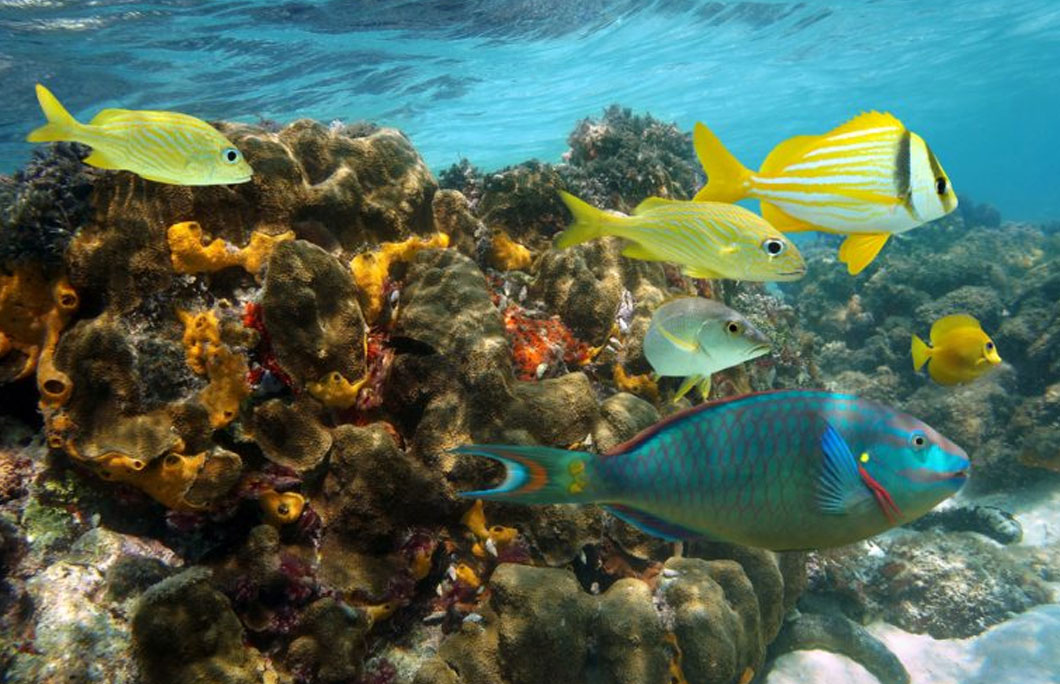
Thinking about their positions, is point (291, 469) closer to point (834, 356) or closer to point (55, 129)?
point (55, 129)

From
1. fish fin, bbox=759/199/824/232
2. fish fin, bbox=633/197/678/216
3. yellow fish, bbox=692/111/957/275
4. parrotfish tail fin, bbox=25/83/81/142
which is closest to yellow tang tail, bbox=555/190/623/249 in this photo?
Result: fish fin, bbox=633/197/678/216

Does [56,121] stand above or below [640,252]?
above

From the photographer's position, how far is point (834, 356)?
488 inches

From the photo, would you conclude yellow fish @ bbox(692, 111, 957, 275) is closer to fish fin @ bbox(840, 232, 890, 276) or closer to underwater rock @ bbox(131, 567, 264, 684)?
fish fin @ bbox(840, 232, 890, 276)

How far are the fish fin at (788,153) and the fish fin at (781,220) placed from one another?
0.58 feet

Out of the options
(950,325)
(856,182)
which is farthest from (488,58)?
(856,182)

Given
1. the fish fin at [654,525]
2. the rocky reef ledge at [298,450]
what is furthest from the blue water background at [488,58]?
the fish fin at [654,525]

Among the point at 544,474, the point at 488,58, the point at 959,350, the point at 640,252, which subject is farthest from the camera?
the point at 488,58

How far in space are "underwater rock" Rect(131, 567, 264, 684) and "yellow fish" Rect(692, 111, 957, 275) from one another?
3158mm

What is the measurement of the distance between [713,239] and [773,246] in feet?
0.94

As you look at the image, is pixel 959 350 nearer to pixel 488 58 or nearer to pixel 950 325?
pixel 950 325

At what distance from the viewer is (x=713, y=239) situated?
2762 millimetres

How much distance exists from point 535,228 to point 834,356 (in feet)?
31.7

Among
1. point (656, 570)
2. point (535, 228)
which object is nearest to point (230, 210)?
point (535, 228)
